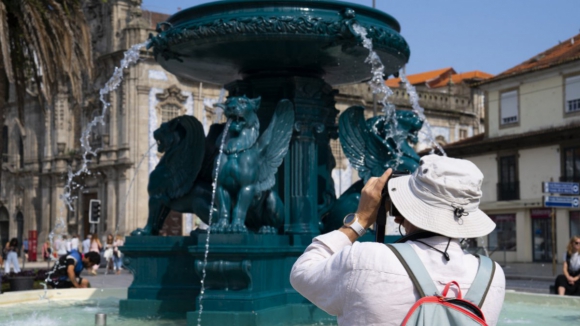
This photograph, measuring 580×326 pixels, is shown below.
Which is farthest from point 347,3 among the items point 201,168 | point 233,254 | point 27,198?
point 27,198

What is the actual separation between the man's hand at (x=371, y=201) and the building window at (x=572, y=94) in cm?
3253

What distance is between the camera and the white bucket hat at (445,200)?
7.87 ft

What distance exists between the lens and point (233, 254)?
21.8 ft

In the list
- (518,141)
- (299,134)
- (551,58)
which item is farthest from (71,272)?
(551,58)

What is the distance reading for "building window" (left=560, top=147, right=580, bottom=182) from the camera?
32.7 metres

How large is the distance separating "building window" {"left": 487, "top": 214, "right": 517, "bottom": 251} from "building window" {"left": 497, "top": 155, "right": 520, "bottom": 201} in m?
0.89

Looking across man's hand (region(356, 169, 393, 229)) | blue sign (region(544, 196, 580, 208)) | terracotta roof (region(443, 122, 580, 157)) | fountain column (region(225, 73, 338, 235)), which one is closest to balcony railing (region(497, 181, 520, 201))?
terracotta roof (region(443, 122, 580, 157))

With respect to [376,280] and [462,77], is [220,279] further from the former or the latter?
[462,77]

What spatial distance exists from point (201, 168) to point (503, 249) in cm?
2910

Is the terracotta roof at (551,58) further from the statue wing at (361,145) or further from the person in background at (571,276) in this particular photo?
the statue wing at (361,145)

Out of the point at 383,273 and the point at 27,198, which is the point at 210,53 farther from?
the point at 27,198

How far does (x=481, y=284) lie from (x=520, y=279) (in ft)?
74.0

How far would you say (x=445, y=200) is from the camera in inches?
95.1

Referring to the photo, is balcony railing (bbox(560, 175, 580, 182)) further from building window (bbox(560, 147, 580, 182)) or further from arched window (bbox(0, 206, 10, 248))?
arched window (bbox(0, 206, 10, 248))
